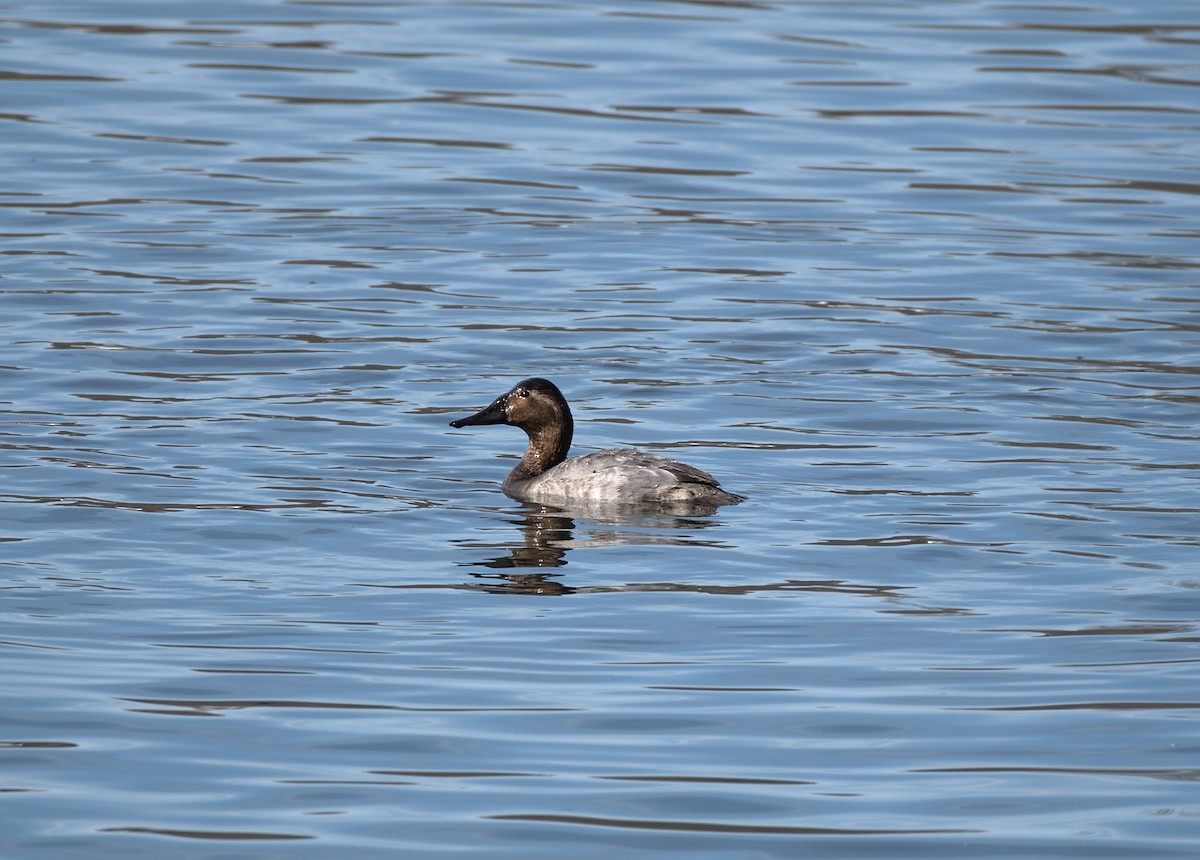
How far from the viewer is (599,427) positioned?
13891 millimetres

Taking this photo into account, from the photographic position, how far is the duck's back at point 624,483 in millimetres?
11617

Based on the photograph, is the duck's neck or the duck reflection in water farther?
the duck's neck

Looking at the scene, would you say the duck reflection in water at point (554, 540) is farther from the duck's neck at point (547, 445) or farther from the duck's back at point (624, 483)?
the duck's neck at point (547, 445)

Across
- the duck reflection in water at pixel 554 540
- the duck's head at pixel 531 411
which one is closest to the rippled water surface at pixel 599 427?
the duck reflection in water at pixel 554 540

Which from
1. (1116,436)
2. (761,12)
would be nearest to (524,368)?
(1116,436)

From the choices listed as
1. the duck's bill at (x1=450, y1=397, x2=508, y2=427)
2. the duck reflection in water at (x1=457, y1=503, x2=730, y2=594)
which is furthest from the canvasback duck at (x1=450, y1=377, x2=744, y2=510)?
the duck reflection in water at (x1=457, y1=503, x2=730, y2=594)

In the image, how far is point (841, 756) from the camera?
7.84 metres

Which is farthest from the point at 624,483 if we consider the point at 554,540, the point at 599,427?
the point at 599,427

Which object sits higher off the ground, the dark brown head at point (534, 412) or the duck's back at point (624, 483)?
the dark brown head at point (534, 412)

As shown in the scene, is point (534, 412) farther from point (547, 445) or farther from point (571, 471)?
point (571, 471)

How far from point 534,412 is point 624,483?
123 cm

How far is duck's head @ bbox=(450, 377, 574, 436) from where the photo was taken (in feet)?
41.8

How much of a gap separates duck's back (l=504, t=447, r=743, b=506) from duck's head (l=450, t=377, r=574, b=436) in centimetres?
44

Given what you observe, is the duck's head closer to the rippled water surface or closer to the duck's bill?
the duck's bill
